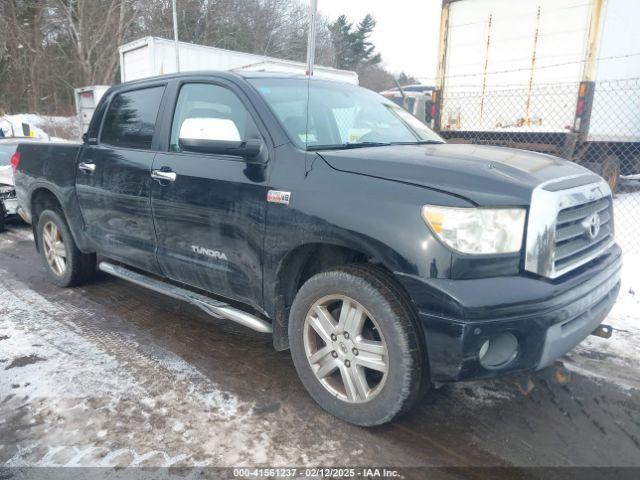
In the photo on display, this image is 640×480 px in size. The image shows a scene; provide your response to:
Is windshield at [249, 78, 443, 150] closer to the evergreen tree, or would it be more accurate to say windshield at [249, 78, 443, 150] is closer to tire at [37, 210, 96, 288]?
tire at [37, 210, 96, 288]

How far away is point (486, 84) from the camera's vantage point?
9469 mm

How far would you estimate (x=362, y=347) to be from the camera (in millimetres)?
2561

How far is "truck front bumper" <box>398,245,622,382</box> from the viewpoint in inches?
85.3

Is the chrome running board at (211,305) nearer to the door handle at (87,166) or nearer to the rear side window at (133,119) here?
the door handle at (87,166)

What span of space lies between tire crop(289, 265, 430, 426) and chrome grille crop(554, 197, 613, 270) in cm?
79

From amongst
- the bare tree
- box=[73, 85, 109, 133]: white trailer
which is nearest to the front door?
box=[73, 85, 109, 133]: white trailer

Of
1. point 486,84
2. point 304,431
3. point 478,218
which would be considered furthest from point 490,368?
point 486,84

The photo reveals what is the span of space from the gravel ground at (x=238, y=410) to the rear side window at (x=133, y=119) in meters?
1.50

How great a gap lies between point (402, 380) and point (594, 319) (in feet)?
3.63

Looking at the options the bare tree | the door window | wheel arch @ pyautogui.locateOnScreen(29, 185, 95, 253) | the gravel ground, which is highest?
the bare tree

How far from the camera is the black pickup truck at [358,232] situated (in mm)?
2244

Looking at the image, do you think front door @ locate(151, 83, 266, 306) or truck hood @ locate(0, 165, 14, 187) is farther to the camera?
truck hood @ locate(0, 165, 14, 187)

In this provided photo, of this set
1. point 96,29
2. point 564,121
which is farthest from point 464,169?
point 96,29

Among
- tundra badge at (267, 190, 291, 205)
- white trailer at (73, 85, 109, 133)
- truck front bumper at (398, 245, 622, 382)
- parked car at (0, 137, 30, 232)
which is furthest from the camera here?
white trailer at (73, 85, 109, 133)
